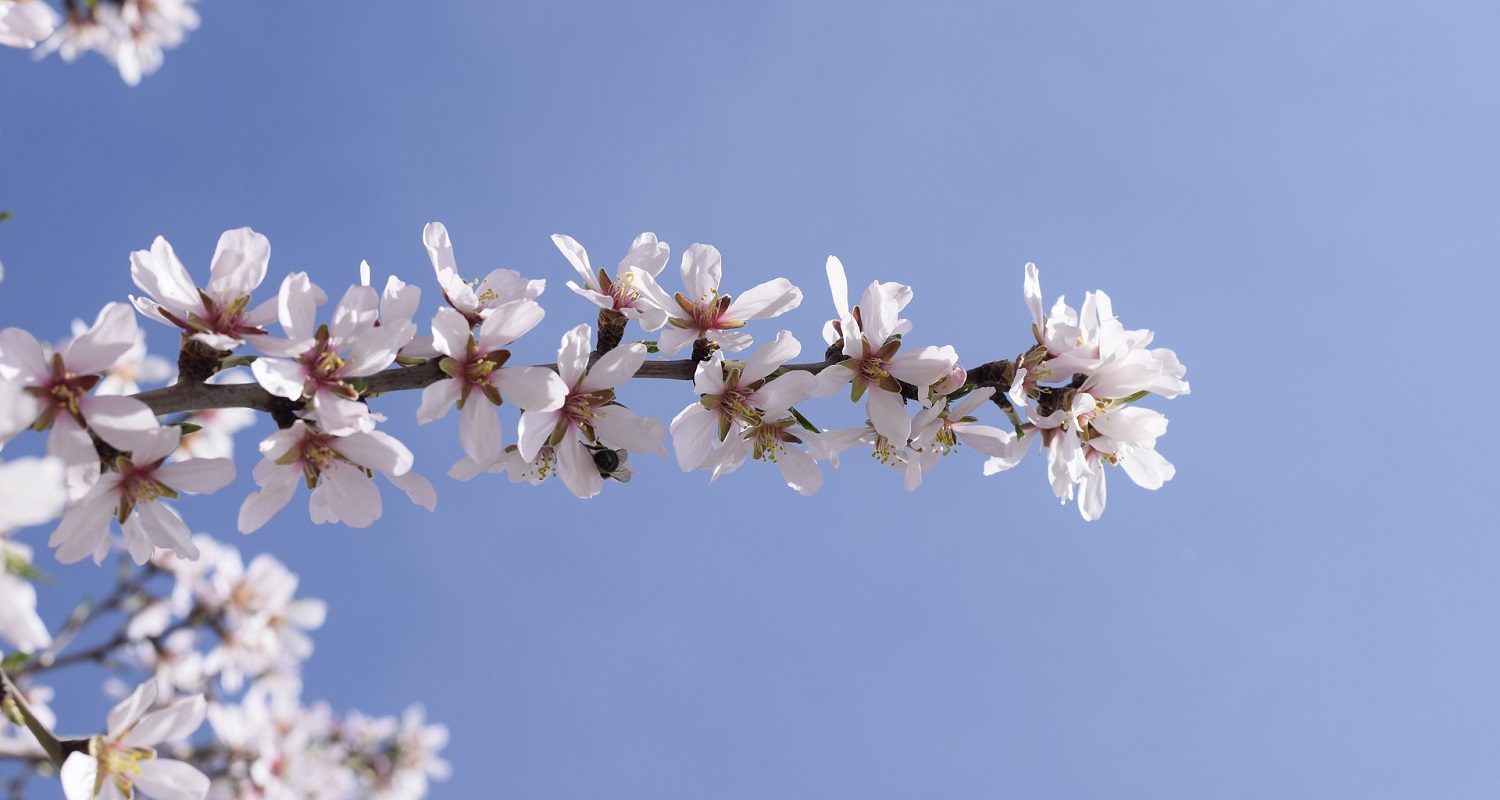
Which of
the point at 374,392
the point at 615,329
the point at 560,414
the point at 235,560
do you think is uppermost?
the point at 235,560

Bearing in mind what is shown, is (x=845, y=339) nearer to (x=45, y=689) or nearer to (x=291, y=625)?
(x=291, y=625)

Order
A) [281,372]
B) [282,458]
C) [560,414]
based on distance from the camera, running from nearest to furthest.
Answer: [281,372], [282,458], [560,414]

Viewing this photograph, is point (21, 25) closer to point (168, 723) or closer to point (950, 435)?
point (168, 723)

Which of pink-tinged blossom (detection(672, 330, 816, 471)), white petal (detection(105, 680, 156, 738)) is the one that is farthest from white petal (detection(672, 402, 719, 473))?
white petal (detection(105, 680, 156, 738))

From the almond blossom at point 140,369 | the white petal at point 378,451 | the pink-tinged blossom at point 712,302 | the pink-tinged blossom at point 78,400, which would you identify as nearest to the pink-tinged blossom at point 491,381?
the white petal at point 378,451

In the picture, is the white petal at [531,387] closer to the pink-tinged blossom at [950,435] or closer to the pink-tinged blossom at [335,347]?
the pink-tinged blossom at [335,347]

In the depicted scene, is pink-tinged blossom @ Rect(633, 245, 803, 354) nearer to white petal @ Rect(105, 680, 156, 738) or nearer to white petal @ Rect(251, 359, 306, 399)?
white petal @ Rect(251, 359, 306, 399)

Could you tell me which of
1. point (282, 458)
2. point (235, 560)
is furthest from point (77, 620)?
point (282, 458)
